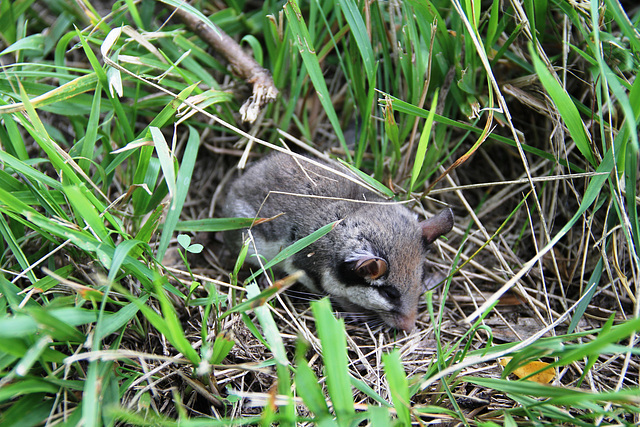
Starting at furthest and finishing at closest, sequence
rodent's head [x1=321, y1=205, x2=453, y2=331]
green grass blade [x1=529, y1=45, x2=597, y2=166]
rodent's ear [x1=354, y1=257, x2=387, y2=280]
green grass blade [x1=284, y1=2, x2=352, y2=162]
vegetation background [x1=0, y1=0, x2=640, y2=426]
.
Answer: rodent's head [x1=321, y1=205, x2=453, y2=331], green grass blade [x1=284, y1=2, x2=352, y2=162], rodent's ear [x1=354, y1=257, x2=387, y2=280], green grass blade [x1=529, y1=45, x2=597, y2=166], vegetation background [x1=0, y1=0, x2=640, y2=426]

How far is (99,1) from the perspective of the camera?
16.5 ft

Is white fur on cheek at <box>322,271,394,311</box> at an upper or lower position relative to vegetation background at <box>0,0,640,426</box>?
lower

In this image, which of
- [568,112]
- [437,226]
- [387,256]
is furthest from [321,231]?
[568,112]

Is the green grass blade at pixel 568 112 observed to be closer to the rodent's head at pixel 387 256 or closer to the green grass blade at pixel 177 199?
the rodent's head at pixel 387 256

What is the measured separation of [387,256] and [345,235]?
1.26ft

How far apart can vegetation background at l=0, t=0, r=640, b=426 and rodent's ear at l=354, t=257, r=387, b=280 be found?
48 centimetres

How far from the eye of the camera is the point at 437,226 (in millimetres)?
3746

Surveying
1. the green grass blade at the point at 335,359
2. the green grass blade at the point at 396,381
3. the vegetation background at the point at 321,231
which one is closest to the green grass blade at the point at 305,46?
the vegetation background at the point at 321,231

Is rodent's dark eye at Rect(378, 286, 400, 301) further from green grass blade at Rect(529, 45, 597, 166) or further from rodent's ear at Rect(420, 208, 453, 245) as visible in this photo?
green grass blade at Rect(529, 45, 597, 166)

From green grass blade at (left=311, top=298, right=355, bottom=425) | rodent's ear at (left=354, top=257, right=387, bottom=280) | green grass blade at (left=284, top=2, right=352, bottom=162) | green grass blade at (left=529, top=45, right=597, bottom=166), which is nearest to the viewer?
green grass blade at (left=311, top=298, right=355, bottom=425)

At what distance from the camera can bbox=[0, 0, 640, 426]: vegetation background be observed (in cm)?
256

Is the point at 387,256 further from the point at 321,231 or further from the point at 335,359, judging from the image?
the point at 335,359

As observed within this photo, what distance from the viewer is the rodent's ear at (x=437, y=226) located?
3746 mm

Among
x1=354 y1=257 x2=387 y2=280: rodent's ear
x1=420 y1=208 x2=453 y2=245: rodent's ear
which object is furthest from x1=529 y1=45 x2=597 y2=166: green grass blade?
x1=354 y1=257 x2=387 y2=280: rodent's ear
